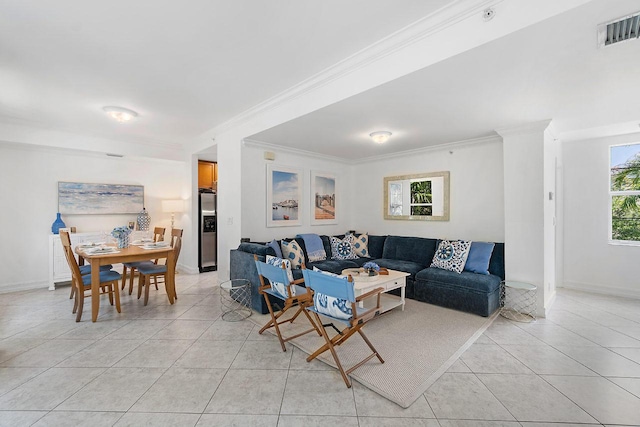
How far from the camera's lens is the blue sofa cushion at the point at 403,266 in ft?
14.2

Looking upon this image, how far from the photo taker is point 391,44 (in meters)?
2.41

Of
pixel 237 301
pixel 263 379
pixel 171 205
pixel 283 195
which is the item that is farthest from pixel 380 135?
pixel 171 205

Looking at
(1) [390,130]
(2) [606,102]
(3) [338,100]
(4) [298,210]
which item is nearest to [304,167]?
(4) [298,210]

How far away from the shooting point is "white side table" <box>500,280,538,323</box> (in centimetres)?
357

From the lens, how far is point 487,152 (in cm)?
452

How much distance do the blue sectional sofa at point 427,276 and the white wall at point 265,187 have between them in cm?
56

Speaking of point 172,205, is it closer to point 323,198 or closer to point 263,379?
point 323,198

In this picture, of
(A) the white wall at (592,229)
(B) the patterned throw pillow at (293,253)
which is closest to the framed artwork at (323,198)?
(B) the patterned throw pillow at (293,253)

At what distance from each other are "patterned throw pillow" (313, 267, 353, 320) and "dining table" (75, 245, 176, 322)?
2.65 metres

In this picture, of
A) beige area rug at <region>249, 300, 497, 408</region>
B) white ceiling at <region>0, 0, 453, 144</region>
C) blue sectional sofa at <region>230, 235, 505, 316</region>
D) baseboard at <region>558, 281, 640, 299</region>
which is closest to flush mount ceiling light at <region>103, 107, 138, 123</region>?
white ceiling at <region>0, 0, 453, 144</region>

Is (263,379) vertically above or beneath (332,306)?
beneath

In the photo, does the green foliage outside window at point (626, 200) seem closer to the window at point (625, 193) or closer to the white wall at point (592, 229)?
the window at point (625, 193)

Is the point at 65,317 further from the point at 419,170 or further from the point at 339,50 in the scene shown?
the point at 419,170

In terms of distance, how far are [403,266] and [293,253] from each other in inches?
68.6
